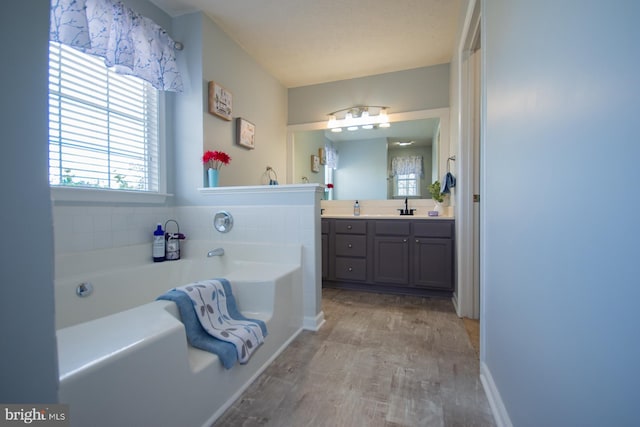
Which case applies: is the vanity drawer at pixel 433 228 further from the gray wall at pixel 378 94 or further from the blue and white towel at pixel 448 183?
the gray wall at pixel 378 94

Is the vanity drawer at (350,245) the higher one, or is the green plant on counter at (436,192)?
the green plant on counter at (436,192)

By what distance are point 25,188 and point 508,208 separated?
4.38 ft

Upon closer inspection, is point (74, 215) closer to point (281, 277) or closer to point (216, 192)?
point (216, 192)

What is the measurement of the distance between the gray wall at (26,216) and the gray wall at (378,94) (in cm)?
337

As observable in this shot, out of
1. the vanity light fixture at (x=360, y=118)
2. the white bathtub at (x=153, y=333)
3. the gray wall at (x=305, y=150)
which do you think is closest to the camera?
the white bathtub at (x=153, y=333)

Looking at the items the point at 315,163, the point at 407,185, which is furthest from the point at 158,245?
the point at 407,185

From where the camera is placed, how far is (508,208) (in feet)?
3.59

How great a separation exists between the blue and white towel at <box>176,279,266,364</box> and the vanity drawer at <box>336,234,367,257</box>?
5.32 feet

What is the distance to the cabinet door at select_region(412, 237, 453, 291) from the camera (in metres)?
2.69

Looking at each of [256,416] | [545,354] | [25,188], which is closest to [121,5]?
[25,188]

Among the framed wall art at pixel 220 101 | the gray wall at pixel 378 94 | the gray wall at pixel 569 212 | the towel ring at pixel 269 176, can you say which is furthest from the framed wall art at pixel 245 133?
the gray wall at pixel 569 212

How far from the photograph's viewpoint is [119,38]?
183 cm

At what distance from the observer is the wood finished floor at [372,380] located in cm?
120

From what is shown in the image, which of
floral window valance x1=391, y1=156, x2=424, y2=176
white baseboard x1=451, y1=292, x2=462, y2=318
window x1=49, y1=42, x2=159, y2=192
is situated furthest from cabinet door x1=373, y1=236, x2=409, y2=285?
window x1=49, y1=42, x2=159, y2=192
